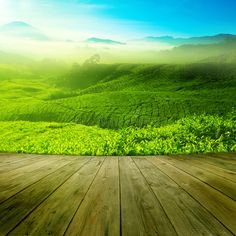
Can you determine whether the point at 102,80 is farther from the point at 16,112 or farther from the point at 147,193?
the point at 147,193

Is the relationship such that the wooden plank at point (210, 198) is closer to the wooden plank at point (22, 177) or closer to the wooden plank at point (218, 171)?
the wooden plank at point (218, 171)

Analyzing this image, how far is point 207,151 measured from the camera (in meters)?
6.75

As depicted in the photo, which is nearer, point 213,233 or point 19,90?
point 213,233

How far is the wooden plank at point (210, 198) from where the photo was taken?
2.13m

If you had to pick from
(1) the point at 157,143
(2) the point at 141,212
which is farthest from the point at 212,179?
(1) the point at 157,143

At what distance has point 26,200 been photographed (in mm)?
2584

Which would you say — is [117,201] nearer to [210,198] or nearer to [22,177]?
[210,198]

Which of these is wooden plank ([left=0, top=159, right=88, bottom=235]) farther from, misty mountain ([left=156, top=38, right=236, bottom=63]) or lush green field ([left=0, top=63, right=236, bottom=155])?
misty mountain ([left=156, top=38, right=236, bottom=63])

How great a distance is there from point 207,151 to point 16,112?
27.1m

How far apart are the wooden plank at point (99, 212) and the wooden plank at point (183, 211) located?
37cm

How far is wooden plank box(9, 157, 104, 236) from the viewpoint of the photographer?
1.91 m

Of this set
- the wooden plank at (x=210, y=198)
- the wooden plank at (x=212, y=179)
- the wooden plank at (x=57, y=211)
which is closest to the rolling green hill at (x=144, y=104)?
the wooden plank at (x=212, y=179)

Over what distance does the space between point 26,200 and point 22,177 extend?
43.1 inches

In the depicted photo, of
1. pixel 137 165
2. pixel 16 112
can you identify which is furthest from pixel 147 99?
pixel 137 165
